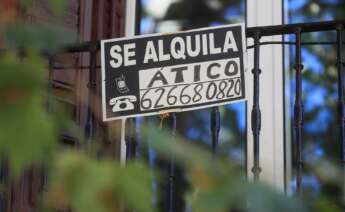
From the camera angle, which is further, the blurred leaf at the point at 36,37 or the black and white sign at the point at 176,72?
the black and white sign at the point at 176,72

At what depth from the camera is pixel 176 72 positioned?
2984 millimetres

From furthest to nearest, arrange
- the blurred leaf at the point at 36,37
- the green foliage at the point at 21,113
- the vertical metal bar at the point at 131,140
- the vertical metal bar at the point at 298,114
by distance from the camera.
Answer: the vertical metal bar at the point at 131,140 → the vertical metal bar at the point at 298,114 → the blurred leaf at the point at 36,37 → the green foliage at the point at 21,113

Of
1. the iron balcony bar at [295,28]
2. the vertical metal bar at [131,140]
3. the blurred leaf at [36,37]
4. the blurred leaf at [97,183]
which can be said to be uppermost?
the iron balcony bar at [295,28]

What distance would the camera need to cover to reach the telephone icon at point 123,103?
118 inches

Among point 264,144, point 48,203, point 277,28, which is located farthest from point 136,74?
point 48,203

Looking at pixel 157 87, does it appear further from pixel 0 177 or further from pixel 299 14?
pixel 299 14

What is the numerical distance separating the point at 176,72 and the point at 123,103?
237 mm

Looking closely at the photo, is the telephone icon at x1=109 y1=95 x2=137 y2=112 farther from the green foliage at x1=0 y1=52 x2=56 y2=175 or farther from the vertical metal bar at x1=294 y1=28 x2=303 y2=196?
the green foliage at x1=0 y1=52 x2=56 y2=175

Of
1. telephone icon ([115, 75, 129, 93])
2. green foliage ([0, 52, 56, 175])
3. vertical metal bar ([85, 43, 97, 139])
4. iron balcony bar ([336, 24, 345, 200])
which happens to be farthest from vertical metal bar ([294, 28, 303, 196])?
green foliage ([0, 52, 56, 175])

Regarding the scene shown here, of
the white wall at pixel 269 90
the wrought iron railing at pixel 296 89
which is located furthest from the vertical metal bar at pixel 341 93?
the white wall at pixel 269 90

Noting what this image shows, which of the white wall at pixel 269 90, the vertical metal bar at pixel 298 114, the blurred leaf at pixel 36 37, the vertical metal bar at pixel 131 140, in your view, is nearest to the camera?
the blurred leaf at pixel 36 37

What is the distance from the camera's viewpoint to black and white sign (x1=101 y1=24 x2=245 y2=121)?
2951 millimetres

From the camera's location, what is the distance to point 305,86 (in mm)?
3541

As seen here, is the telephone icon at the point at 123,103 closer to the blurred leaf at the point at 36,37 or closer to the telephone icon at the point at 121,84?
the telephone icon at the point at 121,84
